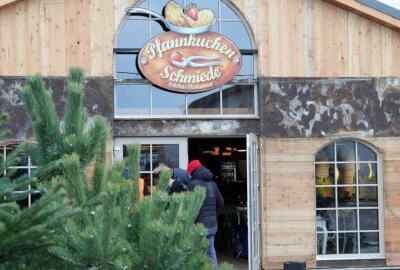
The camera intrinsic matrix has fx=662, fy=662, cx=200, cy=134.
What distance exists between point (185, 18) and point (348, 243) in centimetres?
412

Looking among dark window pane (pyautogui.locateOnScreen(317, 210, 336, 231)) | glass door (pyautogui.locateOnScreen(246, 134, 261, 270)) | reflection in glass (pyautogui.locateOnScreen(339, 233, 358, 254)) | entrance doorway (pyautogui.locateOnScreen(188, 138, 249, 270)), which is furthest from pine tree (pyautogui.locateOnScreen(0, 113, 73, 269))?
entrance doorway (pyautogui.locateOnScreen(188, 138, 249, 270))

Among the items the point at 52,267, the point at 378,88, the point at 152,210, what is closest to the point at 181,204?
the point at 152,210

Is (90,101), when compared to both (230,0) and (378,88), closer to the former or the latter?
(230,0)

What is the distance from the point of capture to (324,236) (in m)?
9.84

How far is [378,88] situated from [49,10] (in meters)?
4.96

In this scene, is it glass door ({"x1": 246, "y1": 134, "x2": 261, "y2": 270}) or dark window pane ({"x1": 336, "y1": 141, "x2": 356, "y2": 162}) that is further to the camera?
dark window pane ({"x1": 336, "y1": 141, "x2": 356, "y2": 162})

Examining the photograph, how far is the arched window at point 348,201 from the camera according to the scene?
9.84m

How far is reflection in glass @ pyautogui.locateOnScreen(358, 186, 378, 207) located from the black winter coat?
2.87 m

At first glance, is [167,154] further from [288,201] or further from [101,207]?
[101,207]

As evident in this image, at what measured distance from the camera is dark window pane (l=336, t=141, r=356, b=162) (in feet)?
32.4

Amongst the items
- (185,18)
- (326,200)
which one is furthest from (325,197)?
(185,18)

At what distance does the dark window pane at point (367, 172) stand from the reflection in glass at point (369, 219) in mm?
440

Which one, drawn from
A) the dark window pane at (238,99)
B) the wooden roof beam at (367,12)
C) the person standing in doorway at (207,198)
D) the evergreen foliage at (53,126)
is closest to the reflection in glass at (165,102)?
the dark window pane at (238,99)

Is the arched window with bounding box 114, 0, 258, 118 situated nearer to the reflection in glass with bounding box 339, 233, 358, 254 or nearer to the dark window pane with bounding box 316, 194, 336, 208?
the dark window pane with bounding box 316, 194, 336, 208
